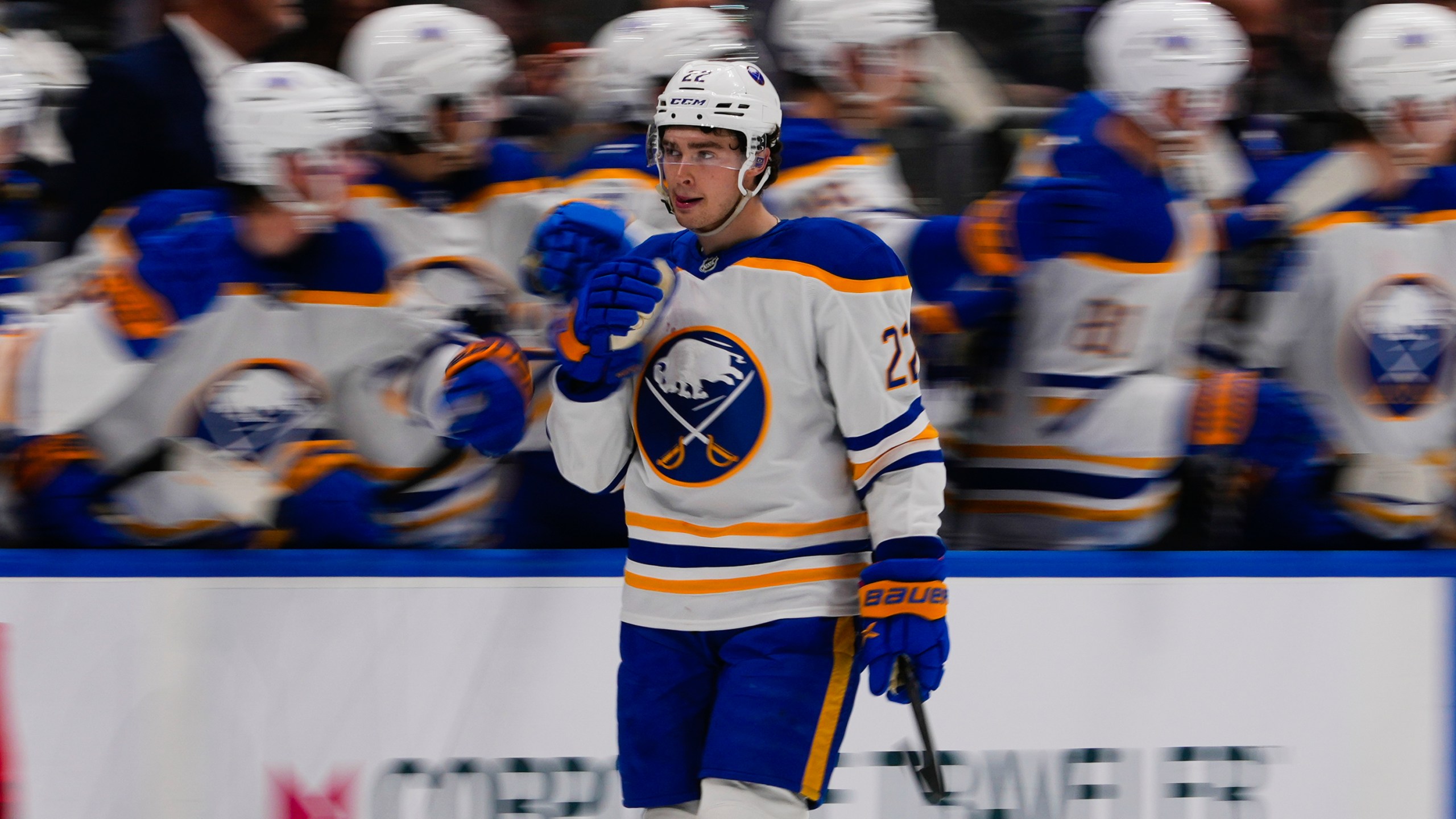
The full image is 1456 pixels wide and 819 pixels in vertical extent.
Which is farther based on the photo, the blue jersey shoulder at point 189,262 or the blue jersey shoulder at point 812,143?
the blue jersey shoulder at point 812,143

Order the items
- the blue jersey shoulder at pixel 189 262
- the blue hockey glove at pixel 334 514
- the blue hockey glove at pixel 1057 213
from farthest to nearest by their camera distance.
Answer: the blue hockey glove at pixel 1057 213
the blue hockey glove at pixel 334 514
the blue jersey shoulder at pixel 189 262

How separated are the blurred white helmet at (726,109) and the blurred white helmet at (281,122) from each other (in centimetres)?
73

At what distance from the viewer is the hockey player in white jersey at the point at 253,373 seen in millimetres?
2602

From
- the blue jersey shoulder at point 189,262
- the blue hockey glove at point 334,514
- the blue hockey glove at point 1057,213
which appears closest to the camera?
the blue jersey shoulder at point 189,262

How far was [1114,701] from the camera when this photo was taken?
2.92 metres

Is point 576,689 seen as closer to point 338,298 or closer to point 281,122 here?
point 338,298

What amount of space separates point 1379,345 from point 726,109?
1.59 metres

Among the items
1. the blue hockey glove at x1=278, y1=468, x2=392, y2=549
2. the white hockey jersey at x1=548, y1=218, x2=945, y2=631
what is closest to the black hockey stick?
the white hockey jersey at x1=548, y1=218, x2=945, y2=631

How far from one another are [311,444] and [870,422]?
41.2 inches

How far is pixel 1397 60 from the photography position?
10.2 feet

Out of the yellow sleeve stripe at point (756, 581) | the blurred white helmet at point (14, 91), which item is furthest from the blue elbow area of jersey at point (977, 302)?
the blurred white helmet at point (14, 91)

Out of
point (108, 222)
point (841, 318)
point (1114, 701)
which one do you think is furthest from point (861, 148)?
point (108, 222)

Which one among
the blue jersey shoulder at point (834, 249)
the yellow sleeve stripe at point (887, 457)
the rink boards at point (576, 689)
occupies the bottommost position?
the rink boards at point (576, 689)

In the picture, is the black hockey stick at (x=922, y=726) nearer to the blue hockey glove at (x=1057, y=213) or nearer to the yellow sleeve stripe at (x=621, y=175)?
the blue hockey glove at (x=1057, y=213)
